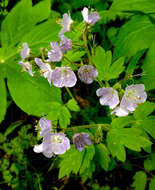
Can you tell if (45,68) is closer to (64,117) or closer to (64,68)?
(64,68)

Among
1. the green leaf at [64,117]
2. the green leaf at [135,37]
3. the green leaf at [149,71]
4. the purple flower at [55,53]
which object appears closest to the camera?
the purple flower at [55,53]

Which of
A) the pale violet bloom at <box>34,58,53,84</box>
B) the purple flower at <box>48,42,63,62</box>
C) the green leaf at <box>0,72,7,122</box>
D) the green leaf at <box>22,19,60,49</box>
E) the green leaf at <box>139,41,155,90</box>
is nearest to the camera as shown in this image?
the purple flower at <box>48,42,63,62</box>

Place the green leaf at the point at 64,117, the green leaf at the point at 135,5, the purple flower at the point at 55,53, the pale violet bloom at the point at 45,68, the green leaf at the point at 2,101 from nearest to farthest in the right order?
1. the purple flower at the point at 55,53
2. the pale violet bloom at the point at 45,68
3. the green leaf at the point at 64,117
4. the green leaf at the point at 135,5
5. the green leaf at the point at 2,101

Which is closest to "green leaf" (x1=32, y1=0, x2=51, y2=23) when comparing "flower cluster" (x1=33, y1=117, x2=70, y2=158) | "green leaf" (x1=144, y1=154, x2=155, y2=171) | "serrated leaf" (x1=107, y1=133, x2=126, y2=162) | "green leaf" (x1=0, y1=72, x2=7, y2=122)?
"green leaf" (x1=0, y1=72, x2=7, y2=122)

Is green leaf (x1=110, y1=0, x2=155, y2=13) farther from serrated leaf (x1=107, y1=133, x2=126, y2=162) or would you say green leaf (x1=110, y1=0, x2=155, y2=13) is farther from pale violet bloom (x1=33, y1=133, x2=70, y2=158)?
pale violet bloom (x1=33, y1=133, x2=70, y2=158)

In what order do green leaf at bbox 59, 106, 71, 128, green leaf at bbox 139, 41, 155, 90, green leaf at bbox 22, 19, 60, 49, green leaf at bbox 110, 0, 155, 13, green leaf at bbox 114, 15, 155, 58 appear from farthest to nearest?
green leaf at bbox 22, 19, 60, 49 → green leaf at bbox 110, 0, 155, 13 → green leaf at bbox 114, 15, 155, 58 → green leaf at bbox 139, 41, 155, 90 → green leaf at bbox 59, 106, 71, 128

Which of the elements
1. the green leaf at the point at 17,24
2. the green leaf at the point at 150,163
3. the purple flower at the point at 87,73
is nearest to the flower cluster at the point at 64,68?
the purple flower at the point at 87,73

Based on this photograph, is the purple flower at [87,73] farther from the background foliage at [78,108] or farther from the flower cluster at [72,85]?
the background foliage at [78,108]
